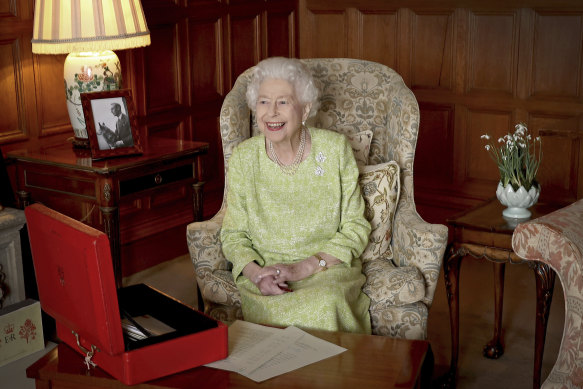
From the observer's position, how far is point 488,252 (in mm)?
2570

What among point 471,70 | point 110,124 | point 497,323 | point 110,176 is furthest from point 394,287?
point 471,70

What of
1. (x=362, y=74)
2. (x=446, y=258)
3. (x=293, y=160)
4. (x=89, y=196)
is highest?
(x=362, y=74)

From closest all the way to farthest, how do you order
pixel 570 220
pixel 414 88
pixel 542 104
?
1. pixel 570 220
2. pixel 542 104
3. pixel 414 88

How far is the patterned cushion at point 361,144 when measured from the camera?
9.20 feet

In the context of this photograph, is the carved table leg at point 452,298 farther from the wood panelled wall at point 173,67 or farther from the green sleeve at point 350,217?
the wood panelled wall at point 173,67

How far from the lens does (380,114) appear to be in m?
2.89

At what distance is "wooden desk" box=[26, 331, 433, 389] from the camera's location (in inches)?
69.6

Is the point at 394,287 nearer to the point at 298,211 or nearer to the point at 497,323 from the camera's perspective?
the point at 298,211

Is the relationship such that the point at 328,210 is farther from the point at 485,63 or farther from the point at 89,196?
the point at 485,63

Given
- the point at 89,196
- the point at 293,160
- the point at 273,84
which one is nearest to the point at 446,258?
the point at 293,160

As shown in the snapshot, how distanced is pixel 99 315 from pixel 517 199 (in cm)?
157

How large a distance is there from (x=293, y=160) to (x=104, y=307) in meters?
1.03

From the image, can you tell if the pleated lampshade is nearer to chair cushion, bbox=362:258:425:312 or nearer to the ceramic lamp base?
the ceramic lamp base

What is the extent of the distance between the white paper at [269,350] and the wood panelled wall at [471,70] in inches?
99.8
